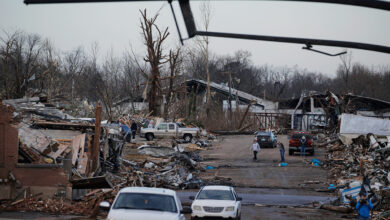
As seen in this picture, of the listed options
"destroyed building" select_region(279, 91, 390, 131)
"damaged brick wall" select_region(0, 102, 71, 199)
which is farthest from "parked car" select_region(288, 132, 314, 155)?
"damaged brick wall" select_region(0, 102, 71, 199)

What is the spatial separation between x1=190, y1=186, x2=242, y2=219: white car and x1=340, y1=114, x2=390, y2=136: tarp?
1040 inches

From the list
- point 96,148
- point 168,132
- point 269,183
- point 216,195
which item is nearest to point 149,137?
point 168,132

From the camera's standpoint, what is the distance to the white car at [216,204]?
16.2 metres

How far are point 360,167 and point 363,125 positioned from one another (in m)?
12.7

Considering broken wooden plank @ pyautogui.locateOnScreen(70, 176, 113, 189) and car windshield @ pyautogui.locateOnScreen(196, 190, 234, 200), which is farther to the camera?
broken wooden plank @ pyautogui.locateOnScreen(70, 176, 113, 189)

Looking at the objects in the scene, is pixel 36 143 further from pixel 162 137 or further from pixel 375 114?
pixel 375 114

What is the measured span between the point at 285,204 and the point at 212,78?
93672mm

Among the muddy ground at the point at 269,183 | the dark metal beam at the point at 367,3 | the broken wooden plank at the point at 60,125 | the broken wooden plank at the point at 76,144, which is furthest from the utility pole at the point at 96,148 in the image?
the dark metal beam at the point at 367,3

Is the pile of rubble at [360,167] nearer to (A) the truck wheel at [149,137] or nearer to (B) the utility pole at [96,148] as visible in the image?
(B) the utility pole at [96,148]

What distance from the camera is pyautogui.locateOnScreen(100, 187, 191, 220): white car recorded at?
10.6 m

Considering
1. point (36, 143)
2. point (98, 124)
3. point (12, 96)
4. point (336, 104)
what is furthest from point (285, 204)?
point (336, 104)

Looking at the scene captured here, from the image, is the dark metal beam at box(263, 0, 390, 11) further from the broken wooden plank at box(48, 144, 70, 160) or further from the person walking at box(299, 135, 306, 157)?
the person walking at box(299, 135, 306, 157)

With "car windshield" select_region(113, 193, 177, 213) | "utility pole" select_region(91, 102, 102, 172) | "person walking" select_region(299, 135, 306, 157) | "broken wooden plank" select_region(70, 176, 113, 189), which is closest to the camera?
"car windshield" select_region(113, 193, 177, 213)

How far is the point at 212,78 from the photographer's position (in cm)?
11519
